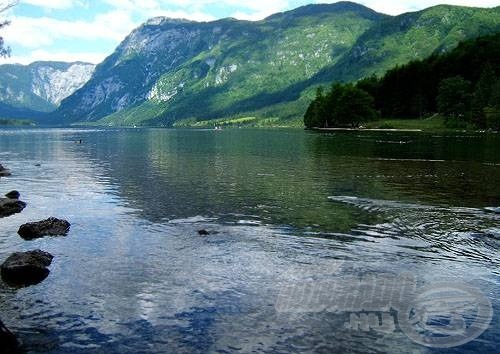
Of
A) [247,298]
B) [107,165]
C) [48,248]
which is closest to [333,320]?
[247,298]

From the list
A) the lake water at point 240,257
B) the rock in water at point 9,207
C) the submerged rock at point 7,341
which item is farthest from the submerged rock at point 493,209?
the rock in water at point 9,207

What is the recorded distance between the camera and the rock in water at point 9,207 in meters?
46.9

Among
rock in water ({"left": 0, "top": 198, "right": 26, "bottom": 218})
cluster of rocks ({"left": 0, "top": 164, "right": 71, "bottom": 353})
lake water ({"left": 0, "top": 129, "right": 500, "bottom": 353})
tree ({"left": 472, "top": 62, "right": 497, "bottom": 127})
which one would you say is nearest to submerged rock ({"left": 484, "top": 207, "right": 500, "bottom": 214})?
lake water ({"left": 0, "top": 129, "right": 500, "bottom": 353})

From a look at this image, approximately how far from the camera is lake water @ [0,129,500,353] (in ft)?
69.1

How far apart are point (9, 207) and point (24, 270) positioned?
73.0ft

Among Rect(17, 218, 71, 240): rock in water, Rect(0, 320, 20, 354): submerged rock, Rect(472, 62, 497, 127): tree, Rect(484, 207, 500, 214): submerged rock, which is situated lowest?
Rect(0, 320, 20, 354): submerged rock

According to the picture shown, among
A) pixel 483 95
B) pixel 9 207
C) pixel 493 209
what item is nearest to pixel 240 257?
pixel 493 209

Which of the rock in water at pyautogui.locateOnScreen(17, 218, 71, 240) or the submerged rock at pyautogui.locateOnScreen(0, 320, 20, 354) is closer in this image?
the submerged rock at pyautogui.locateOnScreen(0, 320, 20, 354)

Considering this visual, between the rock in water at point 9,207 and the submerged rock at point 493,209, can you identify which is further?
the rock in water at point 9,207

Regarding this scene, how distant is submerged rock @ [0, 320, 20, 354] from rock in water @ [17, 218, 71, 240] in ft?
63.9

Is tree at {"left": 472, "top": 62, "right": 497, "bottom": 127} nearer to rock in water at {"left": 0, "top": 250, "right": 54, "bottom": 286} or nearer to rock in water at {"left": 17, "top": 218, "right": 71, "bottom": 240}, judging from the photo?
rock in water at {"left": 17, "top": 218, "right": 71, "bottom": 240}

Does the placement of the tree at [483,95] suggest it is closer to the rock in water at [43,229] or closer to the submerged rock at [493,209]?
the submerged rock at [493,209]

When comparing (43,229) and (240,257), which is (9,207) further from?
(240,257)

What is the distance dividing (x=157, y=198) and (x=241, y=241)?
21127mm
